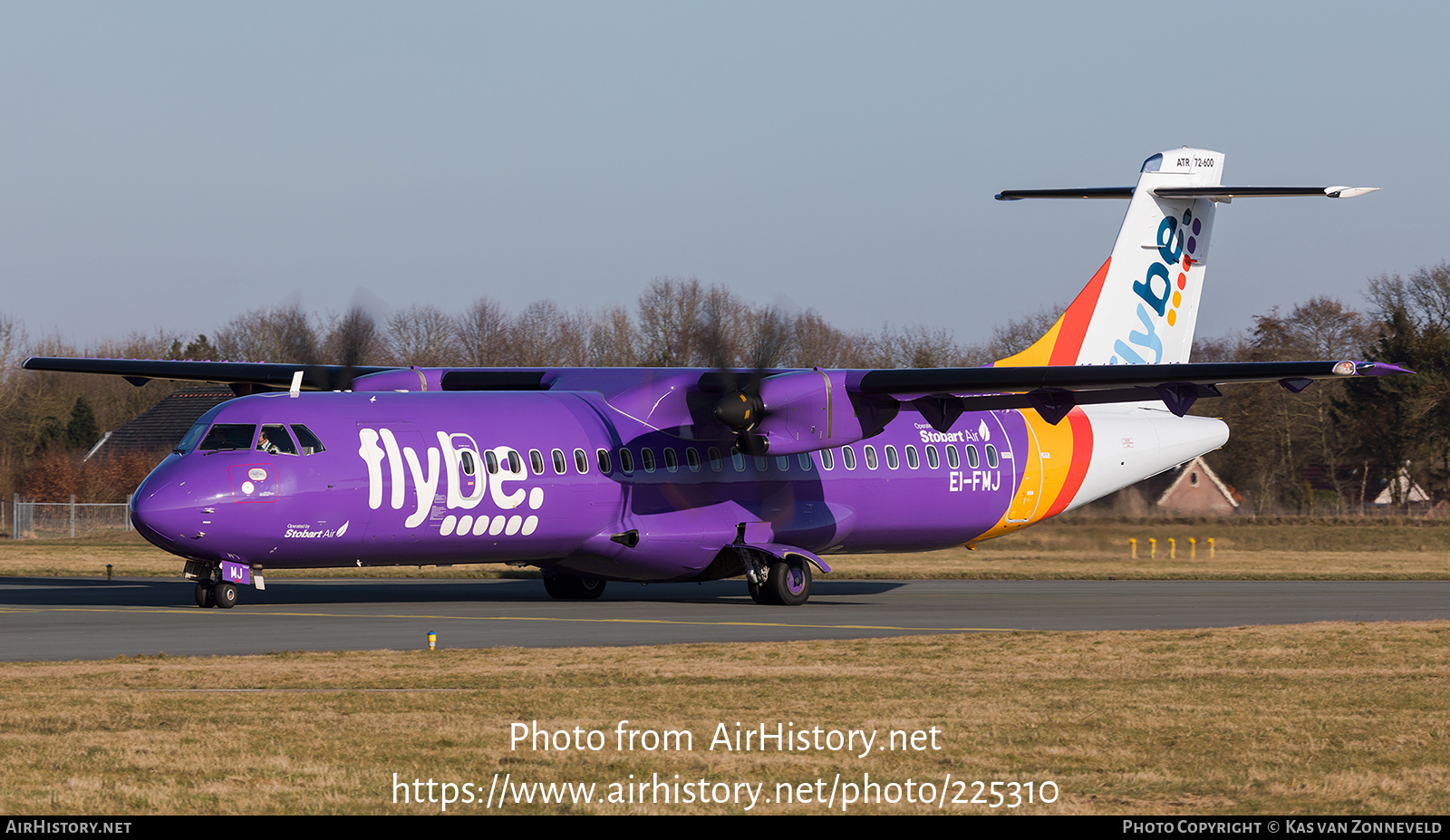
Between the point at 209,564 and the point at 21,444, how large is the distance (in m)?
51.6

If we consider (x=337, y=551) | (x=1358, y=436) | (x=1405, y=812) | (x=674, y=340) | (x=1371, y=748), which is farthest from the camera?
(x=1358, y=436)

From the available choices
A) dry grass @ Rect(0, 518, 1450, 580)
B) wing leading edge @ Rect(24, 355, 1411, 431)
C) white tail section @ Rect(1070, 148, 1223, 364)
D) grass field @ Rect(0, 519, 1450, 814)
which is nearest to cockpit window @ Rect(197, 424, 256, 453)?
wing leading edge @ Rect(24, 355, 1411, 431)

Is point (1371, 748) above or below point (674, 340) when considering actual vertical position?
below

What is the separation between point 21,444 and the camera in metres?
66.6

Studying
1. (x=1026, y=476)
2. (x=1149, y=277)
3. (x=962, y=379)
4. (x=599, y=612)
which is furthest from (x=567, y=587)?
(x=1149, y=277)

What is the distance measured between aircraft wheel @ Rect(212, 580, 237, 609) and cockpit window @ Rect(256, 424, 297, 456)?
2.13 meters

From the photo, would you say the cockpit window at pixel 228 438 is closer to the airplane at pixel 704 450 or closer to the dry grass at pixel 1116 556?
the airplane at pixel 704 450

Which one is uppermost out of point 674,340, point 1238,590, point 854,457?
point 674,340

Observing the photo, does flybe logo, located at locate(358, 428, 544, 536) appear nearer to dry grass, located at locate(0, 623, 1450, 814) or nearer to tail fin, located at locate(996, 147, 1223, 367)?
dry grass, located at locate(0, 623, 1450, 814)

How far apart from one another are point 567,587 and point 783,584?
346 cm

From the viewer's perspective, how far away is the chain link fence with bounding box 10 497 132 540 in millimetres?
46938

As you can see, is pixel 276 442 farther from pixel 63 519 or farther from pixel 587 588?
pixel 63 519

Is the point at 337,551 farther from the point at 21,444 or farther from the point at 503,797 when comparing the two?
the point at 21,444

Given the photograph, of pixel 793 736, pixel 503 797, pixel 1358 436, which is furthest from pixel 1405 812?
pixel 1358 436
